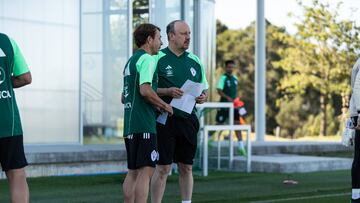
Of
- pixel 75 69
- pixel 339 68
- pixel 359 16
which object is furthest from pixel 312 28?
pixel 75 69

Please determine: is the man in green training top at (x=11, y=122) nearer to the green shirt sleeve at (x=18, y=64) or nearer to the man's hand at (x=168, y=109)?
the green shirt sleeve at (x=18, y=64)

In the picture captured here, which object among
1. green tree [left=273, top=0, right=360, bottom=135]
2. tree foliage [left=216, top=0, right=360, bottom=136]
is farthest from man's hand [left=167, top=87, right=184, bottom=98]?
green tree [left=273, top=0, right=360, bottom=135]

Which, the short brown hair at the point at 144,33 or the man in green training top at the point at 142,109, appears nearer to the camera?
the man in green training top at the point at 142,109

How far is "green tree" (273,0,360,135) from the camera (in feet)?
108

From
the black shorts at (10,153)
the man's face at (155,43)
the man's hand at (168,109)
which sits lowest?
the black shorts at (10,153)

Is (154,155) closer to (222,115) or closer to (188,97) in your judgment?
(188,97)

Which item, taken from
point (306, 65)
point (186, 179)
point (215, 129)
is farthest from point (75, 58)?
point (306, 65)

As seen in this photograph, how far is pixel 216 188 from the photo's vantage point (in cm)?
1120

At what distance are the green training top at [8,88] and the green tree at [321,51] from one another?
84.4 feet

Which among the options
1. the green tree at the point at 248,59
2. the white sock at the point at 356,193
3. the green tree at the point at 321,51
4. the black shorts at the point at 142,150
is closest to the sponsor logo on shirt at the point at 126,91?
the black shorts at the point at 142,150

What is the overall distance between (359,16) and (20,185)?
2553 centimetres

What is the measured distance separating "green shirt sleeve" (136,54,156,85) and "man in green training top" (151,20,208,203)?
1.97ft

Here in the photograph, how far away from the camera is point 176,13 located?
16.6 meters

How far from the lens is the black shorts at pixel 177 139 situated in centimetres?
788
